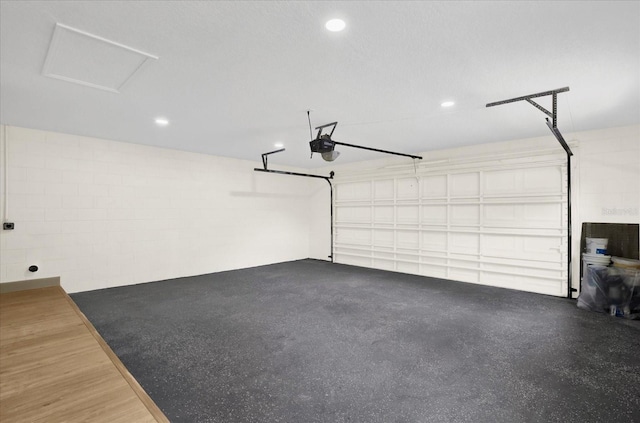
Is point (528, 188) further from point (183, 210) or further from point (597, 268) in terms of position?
point (183, 210)

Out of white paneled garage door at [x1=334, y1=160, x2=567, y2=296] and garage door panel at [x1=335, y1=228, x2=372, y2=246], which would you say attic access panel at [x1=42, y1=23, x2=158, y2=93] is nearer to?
white paneled garage door at [x1=334, y1=160, x2=567, y2=296]

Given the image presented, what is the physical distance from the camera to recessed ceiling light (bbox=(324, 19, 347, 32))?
192cm

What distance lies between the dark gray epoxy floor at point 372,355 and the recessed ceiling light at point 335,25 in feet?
8.50

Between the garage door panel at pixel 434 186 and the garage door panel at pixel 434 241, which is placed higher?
the garage door panel at pixel 434 186

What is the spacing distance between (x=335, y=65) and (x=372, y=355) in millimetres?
2648

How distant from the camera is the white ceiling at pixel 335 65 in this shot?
185 cm

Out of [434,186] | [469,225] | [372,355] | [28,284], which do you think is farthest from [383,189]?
[28,284]

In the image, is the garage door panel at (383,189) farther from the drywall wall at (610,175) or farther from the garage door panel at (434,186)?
the drywall wall at (610,175)

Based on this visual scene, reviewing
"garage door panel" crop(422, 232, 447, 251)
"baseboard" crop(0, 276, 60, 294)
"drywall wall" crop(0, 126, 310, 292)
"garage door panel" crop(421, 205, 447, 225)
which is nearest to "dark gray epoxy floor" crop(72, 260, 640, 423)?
"baseboard" crop(0, 276, 60, 294)

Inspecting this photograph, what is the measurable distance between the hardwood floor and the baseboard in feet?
4.29

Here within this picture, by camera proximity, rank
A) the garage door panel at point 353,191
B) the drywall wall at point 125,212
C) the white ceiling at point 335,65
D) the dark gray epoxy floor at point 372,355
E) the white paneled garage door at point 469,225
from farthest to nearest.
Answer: the garage door panel at point 353,191, the white paneled garage door at point 469,225, the drywall wall at point 125,212, the dark gray epoxy floor at point 372,355, the white ceiling at point 335,65

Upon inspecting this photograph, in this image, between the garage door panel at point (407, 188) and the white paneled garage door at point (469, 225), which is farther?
the garage door panel at point (407, 188)

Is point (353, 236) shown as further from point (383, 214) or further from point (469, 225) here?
point (469, 225)

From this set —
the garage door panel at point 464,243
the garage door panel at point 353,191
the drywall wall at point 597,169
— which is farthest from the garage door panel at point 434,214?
the garage door panel at point 353,191
